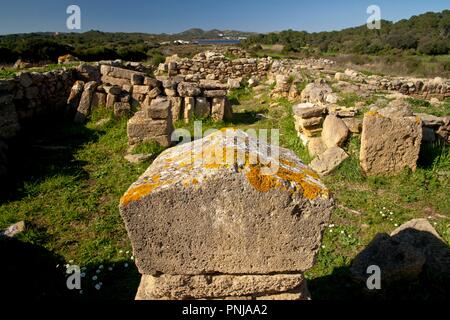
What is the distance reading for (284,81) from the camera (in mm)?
12094

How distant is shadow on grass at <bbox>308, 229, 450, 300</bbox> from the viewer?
11.5 feet

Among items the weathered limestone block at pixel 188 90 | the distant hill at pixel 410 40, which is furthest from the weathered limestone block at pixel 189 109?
the distant hill at pixel 410 40

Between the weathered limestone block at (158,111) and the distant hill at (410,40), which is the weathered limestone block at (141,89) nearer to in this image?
the weathered limestone block at (158,111)

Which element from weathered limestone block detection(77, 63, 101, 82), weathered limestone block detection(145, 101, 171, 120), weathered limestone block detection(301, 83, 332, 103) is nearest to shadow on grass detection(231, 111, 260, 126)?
weathered limestone block detection(301, 83, 332, 103)

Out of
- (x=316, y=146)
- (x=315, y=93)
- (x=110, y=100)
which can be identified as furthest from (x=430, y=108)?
(x=110, y=100)

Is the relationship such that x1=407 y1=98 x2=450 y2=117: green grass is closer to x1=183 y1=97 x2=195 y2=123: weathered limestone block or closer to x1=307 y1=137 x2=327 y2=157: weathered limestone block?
x1=307 y1=137 x2=327 y2=157: weathered limestone block

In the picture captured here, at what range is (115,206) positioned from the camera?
18.3ft

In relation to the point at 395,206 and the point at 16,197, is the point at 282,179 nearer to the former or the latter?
the point at 395,206

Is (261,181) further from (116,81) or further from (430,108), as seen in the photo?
(116,81)

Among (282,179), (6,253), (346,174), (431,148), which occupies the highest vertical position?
(282,179)

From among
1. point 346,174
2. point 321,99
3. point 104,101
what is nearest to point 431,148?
point 346,174

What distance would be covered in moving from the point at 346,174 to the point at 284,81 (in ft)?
21.5

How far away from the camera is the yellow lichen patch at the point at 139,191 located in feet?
7.00

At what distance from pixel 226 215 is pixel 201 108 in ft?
25.3
